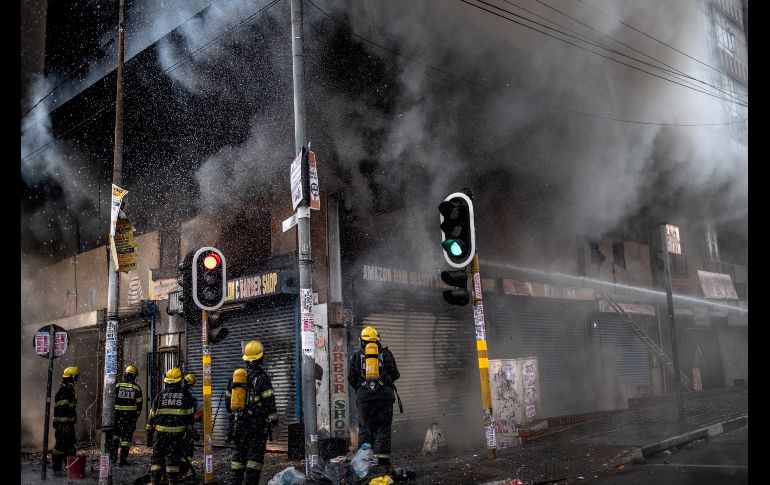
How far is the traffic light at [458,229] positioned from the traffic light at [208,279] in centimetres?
258

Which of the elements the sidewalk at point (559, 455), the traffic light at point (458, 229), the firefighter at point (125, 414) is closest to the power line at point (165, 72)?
the traffic light at point (458, 229)

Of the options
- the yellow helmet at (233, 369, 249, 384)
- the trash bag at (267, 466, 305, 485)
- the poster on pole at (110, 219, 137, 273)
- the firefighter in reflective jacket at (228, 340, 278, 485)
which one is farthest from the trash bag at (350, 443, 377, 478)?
the poster on pole at (110, 219, 137, 273)

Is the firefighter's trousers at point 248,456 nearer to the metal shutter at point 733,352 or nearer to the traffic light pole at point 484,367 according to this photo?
the traffic light pole at point 484,367

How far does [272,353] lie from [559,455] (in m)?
5.02

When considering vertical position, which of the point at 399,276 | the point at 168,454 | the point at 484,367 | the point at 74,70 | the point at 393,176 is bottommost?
the point at 168,454

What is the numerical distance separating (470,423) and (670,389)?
28.5 feet

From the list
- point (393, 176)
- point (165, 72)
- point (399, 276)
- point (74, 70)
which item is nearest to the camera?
point (399, 276)

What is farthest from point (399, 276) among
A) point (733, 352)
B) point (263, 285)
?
point (733, 352)

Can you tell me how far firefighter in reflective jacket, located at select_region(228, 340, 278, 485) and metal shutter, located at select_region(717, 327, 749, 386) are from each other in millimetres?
19892

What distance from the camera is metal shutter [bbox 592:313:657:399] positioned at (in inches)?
603

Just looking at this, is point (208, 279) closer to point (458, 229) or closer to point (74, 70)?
A: point (458, 229)

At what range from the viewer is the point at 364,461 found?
6.32m

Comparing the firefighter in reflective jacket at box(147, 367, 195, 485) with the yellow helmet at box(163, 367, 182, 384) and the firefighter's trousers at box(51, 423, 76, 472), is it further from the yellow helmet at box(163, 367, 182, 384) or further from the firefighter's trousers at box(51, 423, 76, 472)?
the firefighter's trousers at box(51, 423, 76, 472)

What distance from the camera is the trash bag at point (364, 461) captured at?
625 cm
